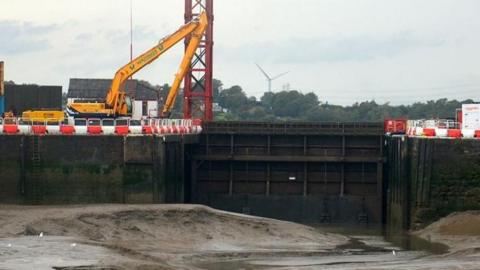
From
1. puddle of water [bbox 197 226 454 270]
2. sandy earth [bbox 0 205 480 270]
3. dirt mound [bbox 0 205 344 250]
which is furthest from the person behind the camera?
dirt mound [bbox 0 205 344 250]

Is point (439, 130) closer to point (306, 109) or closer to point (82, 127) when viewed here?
point (82, 127)

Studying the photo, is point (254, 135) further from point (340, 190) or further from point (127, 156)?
point (127, 156)

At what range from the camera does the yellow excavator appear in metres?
60.2

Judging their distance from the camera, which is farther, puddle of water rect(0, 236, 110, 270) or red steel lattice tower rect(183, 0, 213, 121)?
red steel lattice tower rect(183, 0, 213, 121)

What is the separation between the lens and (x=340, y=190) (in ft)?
190

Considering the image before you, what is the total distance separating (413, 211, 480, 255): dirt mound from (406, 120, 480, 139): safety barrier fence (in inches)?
132

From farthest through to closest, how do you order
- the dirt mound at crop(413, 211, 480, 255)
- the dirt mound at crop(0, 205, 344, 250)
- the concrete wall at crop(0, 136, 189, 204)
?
1. the concrete wall at crop(0, 136, 189, 204)
2. the dirt mound at crop(413, 211, 480, 255)
3. the dirt mound at crop(0, 205, 344, 250)

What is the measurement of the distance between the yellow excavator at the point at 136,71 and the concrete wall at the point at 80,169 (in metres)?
13.4

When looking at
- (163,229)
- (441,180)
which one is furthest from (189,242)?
(441,180)

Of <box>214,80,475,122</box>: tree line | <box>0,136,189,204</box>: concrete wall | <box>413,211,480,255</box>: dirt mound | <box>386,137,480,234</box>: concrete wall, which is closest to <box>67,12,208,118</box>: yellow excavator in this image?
<box>0,136,189,204</box>: concrete wall

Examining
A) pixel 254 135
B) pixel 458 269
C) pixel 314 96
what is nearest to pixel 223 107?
pixel 314 96

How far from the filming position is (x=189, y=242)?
38781 millimetres

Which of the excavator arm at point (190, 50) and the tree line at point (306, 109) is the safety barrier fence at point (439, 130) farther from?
the tree line at point (306, 109)

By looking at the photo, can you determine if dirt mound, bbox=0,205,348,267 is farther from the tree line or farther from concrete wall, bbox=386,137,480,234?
the tree line
